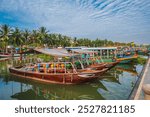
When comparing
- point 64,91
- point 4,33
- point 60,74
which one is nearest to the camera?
point 64,91

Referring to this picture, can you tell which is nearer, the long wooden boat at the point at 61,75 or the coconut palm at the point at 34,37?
the long wooden boat at the point at 61,75

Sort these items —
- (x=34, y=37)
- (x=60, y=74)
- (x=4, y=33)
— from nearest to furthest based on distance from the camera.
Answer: (x=60, y=74) → (x=4, y=33) → (x=34, y=37)

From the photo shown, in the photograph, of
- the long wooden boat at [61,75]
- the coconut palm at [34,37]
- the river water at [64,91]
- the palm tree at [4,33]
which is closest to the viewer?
the river water at [64,91]

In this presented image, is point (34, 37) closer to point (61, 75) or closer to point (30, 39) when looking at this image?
point (30, 39)

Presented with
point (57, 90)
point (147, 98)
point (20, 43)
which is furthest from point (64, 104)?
point (20, 43)

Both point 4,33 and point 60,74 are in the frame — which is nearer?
point 60,74

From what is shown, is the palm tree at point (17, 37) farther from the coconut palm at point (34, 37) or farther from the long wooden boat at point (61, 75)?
the long wooden boat at point (61, 75)

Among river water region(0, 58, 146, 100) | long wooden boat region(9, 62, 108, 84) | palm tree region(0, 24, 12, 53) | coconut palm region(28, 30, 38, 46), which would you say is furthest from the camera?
coconut palm region(28, 30, 38, 46)

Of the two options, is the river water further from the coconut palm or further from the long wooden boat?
the coconut palm

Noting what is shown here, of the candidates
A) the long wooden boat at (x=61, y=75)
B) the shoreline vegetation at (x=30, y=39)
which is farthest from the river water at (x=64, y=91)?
the shoreline vegetation at (x=30, y=39)

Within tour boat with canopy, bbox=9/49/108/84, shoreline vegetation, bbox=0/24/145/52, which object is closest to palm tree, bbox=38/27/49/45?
shoreline vegetation, bbox=0/24/145/52

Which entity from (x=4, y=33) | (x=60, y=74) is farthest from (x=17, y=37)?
(x=60, y=74)

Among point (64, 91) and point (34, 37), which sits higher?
point (34, 37)

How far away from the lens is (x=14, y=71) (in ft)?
53.3
